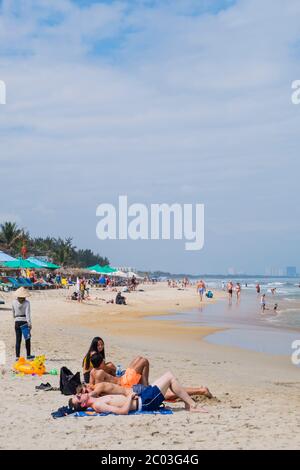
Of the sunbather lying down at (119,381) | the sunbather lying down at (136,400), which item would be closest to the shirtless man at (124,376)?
the sunbather lying down at (119,381)

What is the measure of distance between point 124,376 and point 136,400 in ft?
2.38

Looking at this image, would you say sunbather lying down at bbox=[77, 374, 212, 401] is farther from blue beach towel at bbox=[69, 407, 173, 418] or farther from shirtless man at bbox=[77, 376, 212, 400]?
blue beach towel at bbox=[69, 407, 173, 418]

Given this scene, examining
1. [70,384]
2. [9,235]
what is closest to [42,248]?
[9,235]

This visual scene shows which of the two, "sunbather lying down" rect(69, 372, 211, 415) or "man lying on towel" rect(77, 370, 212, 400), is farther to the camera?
"man lying on towel" rect(77, 370, 212, 400)

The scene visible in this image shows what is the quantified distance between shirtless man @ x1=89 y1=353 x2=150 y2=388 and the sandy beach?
1.85ft

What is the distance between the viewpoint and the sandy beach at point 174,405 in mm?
6168

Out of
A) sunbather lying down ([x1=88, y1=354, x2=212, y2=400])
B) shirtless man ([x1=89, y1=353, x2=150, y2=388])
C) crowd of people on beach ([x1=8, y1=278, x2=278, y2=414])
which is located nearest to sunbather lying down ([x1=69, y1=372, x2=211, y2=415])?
crowd of people on beach ([x1=8, y1=278, x2=278, y2=414])

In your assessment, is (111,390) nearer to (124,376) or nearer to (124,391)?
(124,391)

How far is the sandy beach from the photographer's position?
20.2 feet

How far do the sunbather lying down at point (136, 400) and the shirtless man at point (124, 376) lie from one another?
36 cm

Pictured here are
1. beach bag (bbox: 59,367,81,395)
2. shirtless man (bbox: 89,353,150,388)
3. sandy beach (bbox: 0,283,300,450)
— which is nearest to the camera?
sandy beach (bbox: 0,283,300,450)
